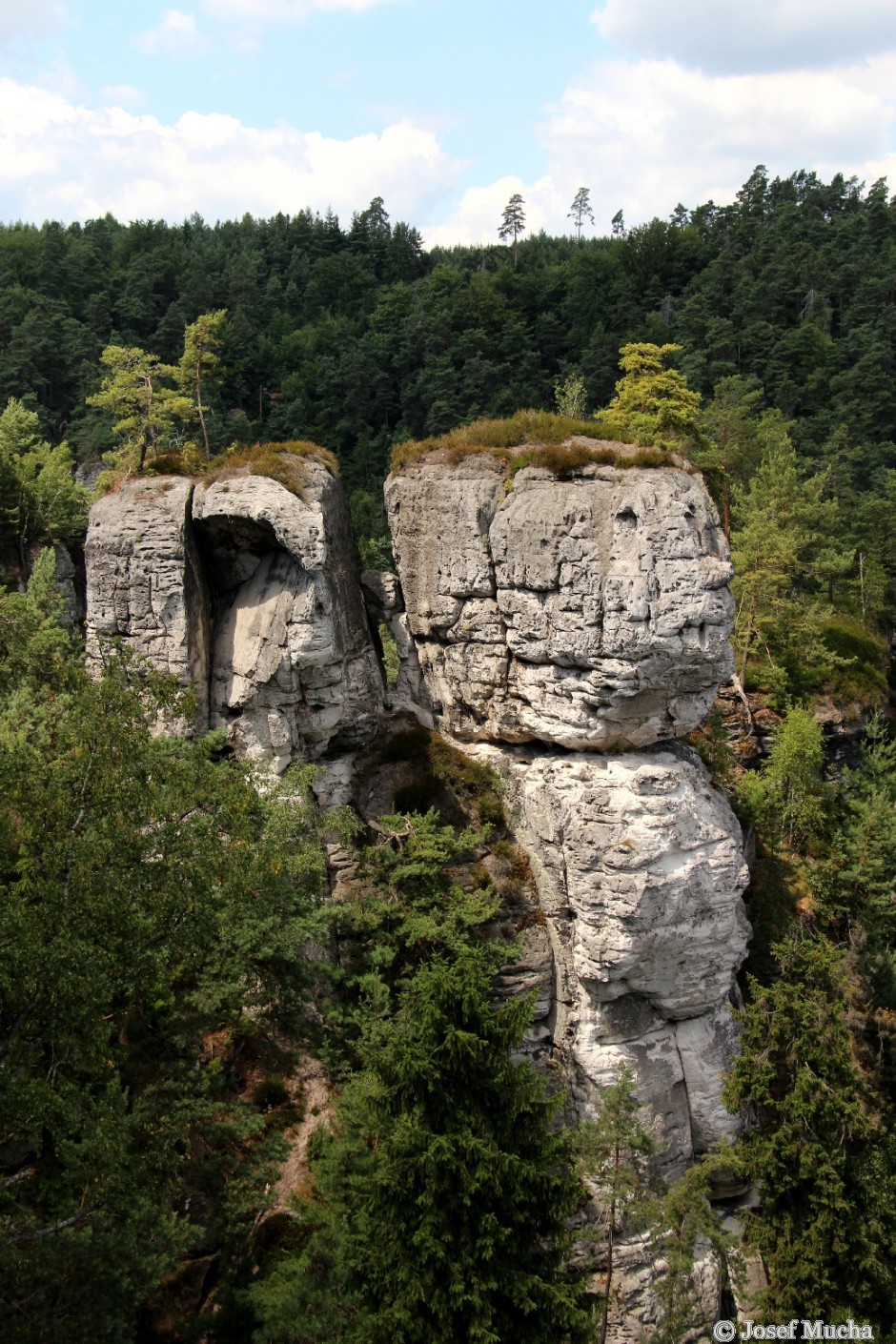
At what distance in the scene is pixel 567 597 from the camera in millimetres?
19453

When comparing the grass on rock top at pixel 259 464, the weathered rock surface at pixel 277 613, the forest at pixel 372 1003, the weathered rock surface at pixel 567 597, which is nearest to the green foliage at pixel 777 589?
the forest at pixel 372 1003

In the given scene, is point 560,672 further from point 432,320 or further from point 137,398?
point 432,320

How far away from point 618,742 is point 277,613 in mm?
7627

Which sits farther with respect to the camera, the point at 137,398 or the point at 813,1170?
the point at 137,398

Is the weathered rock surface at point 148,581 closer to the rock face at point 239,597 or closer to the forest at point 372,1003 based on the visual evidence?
the rock face at point 239,597

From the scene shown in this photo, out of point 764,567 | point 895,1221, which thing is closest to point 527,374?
point 764,567

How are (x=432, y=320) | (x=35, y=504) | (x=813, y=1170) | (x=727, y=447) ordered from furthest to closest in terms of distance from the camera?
(x=432, y=320) → (x=727, y=447) → (x=35, y=504) → (x=813, y=1170)

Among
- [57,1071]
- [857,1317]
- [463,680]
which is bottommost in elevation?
[857,1317]

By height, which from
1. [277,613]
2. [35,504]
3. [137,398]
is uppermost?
[137,398]

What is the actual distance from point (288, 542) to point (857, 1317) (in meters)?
17.1

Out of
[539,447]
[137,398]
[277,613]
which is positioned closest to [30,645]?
[277,613]

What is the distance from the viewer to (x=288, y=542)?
784 inches

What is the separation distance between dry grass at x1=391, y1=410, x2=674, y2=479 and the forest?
92cm

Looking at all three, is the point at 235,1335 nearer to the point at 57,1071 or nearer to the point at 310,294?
the point at 57,1071
